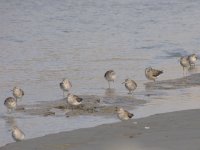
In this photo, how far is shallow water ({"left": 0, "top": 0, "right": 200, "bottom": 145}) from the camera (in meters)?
17.5

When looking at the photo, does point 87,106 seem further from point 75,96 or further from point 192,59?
point 192,59

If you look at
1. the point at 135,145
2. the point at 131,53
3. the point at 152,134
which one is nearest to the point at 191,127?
the point at 152,134

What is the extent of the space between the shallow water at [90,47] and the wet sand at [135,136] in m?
1.36

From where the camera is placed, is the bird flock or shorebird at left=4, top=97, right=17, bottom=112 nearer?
the bird flock

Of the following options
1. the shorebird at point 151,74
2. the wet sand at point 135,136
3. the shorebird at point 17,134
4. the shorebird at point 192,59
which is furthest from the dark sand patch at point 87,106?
the shorebird at point 192,59

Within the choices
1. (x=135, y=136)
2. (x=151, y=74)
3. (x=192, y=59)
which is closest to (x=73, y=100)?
(x=151, y=74)

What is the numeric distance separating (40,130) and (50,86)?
5.16 meters

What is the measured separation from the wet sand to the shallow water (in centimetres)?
136

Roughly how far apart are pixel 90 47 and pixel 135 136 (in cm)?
1442

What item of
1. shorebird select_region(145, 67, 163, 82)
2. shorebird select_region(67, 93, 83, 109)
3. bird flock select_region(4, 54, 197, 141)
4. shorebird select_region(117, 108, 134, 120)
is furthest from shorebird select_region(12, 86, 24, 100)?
shorebird select_region(145, 67, 163, 82)

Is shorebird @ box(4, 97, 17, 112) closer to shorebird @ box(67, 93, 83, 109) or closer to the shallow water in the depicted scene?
the shallow water

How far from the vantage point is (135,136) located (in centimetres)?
1157

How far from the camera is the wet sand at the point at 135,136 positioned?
419 inches

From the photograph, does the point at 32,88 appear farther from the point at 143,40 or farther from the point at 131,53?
the point at 143,40
